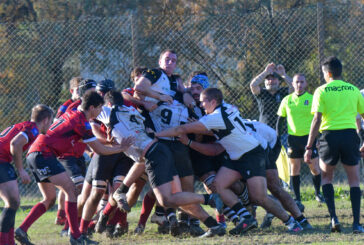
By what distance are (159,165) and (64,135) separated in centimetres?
108

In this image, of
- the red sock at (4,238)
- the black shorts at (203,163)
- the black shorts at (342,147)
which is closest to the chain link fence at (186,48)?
the black shorts at (203,163)

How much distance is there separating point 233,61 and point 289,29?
102cm

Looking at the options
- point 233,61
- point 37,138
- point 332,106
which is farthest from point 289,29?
point 37,138

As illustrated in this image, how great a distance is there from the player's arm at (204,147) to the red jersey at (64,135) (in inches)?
40.8

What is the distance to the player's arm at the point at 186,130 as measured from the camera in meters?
6.59

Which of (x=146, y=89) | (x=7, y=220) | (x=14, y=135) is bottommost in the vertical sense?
(x=7, y=220)

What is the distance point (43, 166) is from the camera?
639 centimetres

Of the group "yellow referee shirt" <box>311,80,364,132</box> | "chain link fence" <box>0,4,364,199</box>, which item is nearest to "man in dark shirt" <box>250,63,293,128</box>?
"chain link fence" <box>0,4,364,199</box>

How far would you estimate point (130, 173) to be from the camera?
684 cm

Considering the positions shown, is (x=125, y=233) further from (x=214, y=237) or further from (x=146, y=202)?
(x=214, y=237)

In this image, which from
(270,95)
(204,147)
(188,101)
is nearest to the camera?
(204,147)

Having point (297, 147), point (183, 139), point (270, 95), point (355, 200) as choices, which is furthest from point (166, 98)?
point (270, 95)

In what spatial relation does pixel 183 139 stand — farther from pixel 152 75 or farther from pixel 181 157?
pixel 152 75

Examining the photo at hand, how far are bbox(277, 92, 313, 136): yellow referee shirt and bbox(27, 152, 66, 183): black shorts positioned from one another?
4.05 m
